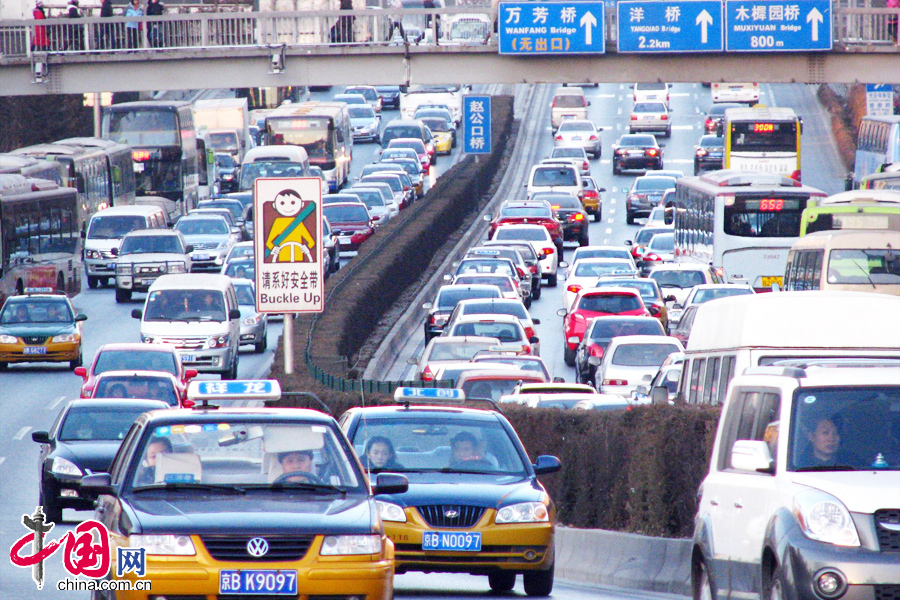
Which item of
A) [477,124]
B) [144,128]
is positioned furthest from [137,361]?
[477,124]

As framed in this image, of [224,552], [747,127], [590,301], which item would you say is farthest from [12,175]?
[224,552]

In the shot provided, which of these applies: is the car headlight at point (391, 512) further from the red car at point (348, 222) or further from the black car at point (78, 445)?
the red car at point (348, 222)

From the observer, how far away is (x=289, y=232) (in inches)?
809

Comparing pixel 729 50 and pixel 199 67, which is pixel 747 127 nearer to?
pixel 729 50

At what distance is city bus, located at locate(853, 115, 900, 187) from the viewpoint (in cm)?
5503

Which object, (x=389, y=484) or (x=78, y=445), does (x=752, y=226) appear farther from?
(x=389, y=484)

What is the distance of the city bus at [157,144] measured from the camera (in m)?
58.1

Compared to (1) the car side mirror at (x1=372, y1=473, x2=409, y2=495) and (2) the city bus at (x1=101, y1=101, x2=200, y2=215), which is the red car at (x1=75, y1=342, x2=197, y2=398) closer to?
(1) the car side mirror at (x1=372, y1=473, x2=409, y2=495)

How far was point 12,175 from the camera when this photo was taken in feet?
140

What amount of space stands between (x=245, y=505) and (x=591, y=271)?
99.6ft

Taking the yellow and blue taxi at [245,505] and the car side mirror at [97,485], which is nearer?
the yellow and blue taxi at [245,505]

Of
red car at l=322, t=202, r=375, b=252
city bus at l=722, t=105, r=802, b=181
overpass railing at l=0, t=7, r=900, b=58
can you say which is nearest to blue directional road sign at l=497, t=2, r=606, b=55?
overpass railing at l=0, t=7, r=900, b=58

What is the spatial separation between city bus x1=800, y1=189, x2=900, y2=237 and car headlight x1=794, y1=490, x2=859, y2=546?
23737 mm

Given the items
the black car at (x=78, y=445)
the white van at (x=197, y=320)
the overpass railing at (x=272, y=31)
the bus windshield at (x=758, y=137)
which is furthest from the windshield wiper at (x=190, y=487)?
the bus windshield at (x=758, y=137)
